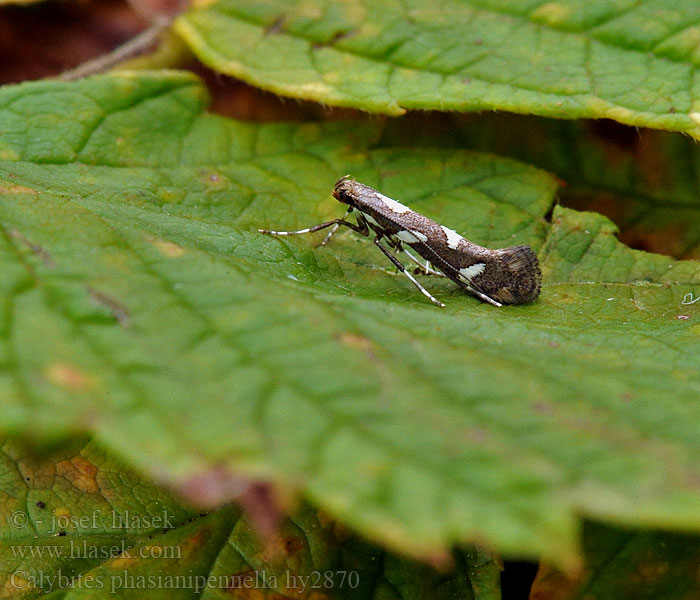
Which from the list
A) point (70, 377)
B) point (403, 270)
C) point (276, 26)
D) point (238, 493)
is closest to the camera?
point (238, 493)

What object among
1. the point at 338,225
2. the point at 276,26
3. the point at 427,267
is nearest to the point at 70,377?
the point at 338,225

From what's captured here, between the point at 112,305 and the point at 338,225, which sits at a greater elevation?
the point at 112,305

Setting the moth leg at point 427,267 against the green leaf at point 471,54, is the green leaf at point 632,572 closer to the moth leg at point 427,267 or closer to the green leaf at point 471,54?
the moth leg at point 427,267

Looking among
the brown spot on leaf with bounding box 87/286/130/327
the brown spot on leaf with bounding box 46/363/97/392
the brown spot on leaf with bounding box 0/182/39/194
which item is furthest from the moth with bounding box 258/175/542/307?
the brown spot on leaf with bounding box 46/363/97/392

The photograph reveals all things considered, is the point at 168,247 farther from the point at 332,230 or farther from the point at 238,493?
the point at 332,230

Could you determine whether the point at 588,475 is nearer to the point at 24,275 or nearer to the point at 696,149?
the point at 24,275

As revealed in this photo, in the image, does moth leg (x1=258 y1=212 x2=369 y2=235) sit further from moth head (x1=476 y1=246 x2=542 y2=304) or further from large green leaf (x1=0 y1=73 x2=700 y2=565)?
moth head (x1=476 y1=246 x2=542 y2=304)

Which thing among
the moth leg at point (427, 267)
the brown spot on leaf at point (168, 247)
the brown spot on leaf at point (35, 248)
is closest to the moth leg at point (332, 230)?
the moth leg at point (427, 267)
